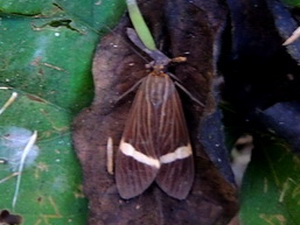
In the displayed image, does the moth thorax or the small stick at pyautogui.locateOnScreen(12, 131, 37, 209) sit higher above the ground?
the moth thorax

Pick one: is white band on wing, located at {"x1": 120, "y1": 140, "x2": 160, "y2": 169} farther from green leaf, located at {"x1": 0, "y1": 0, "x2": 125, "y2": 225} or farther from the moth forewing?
green leaf, located at {"x1": 0, "y1": 0, "x2": 125, "y2": 225}

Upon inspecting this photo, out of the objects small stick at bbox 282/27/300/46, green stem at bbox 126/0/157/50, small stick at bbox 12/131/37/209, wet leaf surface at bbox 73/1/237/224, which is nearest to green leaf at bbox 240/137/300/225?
wet leaf surface at bbox 73/1/237/224

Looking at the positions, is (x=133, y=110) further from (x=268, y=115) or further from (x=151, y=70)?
(x=268, y=115)

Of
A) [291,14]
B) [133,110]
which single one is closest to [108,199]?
[133,110]

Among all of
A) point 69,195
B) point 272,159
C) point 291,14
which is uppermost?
point 291,14

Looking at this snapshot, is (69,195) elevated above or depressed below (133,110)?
below

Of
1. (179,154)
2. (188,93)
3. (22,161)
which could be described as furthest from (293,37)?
(22,161)
